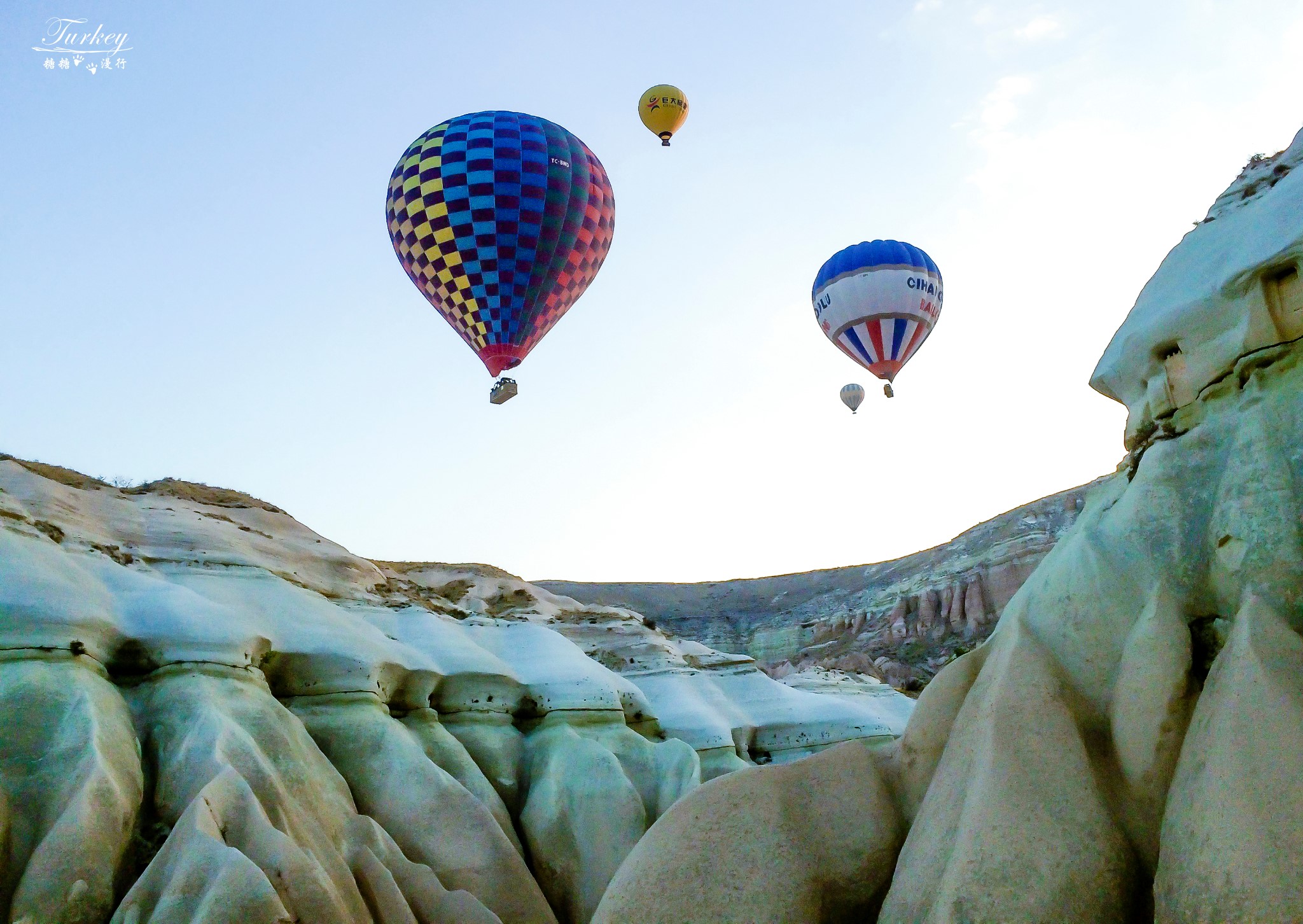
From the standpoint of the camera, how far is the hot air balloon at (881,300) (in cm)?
3028

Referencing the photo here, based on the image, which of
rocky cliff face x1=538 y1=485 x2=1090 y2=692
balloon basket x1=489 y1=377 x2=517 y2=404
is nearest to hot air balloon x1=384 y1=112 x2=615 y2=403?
balloon basket x1=489 y1=377 x2=517 y2=404

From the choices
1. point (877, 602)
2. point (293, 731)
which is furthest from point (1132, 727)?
point (877, 602)

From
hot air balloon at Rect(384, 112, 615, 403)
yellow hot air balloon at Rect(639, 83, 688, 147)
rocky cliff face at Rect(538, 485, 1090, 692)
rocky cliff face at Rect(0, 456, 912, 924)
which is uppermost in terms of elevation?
yellow hot air balloon at Rect(639, 83, 688, 147)

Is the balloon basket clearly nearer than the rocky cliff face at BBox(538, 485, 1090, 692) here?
Yes

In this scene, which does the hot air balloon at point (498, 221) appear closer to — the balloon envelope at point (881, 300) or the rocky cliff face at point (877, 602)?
the balloon envelope at point (881, 300)

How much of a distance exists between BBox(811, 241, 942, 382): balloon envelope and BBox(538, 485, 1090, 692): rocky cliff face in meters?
10.3

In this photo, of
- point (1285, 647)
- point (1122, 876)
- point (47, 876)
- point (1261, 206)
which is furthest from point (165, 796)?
point (1261, 206)

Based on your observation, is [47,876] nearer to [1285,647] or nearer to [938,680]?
[938,680]

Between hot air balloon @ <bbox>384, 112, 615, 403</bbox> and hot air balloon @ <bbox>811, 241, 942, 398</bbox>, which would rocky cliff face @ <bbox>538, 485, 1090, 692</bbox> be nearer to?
hot air balloon @ <bbox>811, 241, 942, 398</bbox>

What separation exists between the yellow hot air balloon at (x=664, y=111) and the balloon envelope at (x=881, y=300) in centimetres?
608

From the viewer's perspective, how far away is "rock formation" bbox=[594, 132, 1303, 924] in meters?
6.78

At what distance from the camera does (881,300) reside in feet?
99.4

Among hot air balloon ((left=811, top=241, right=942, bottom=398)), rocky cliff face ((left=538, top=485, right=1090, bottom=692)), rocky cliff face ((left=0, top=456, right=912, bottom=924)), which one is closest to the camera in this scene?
rocky cliff face ((left=0, top=456, right=912, bottom=924))

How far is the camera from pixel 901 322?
30.6 meters
